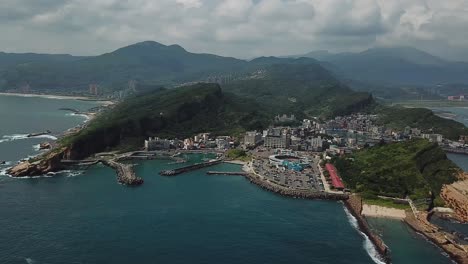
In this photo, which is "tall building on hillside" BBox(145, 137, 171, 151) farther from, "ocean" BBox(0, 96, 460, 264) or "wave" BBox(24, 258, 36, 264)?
"wave" BBox(24, 258, 36, 264)

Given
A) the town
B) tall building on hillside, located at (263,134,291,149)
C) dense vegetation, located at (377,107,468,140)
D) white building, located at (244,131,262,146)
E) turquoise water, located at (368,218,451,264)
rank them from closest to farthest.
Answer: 1. turquoise water, located at (368,218,451,264)
2. the town
3. tall building on hillside, located at (263,134,291,149)
4. white building, located at (244,131,262,146)
5. dense vegetation, located at (377,107,468,140)

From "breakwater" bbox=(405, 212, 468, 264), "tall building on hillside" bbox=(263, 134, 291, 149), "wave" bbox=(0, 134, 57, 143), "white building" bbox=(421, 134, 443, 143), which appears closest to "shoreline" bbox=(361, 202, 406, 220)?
"breakwater" bbox=(405, 212, 468, 264)

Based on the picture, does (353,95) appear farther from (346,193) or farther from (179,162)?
(346,193)

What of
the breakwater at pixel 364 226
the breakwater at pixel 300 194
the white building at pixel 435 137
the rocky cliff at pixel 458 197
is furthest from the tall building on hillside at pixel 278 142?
the breakwater at pixel 364 226

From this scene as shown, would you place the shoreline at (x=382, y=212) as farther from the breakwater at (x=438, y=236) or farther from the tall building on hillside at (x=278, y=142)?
the tall building on hillside at (x=278, y=142)

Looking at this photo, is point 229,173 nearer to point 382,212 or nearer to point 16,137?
point 382,212
